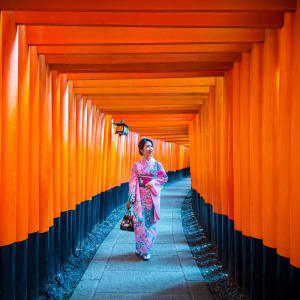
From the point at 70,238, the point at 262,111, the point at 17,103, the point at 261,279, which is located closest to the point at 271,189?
the point at 262,111

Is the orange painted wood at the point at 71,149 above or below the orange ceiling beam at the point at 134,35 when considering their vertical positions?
below

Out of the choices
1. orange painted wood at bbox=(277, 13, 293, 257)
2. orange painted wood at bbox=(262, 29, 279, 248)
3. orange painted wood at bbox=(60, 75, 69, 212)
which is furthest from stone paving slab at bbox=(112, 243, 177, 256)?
orange painted wood at bbox=(277, 13, 293, 257)

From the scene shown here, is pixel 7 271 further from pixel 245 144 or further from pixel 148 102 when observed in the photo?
pixel 148 102

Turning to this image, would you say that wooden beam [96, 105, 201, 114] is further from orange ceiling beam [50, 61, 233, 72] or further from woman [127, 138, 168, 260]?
orange ceiling beam [50, 61, 233, 72]

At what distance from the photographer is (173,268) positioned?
16.5ft

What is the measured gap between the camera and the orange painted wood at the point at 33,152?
360 cm

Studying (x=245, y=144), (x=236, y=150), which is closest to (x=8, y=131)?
(x=245, y=144)

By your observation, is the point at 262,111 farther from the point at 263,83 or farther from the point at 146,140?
the point at 146,140

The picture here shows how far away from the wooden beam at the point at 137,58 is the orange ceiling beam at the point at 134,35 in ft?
1.84

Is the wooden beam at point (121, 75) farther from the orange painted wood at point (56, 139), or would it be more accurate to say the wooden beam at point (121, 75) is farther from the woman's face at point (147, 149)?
the woman's face at point (147, 149)

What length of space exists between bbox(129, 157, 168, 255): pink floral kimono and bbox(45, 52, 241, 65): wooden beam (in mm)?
2045

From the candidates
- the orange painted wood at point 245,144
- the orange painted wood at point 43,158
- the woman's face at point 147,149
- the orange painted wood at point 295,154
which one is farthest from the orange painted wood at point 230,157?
the orange painted wood at point 43,158

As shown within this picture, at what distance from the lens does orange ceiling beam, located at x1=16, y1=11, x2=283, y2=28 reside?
320 cm

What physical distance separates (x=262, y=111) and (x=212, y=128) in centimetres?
261
